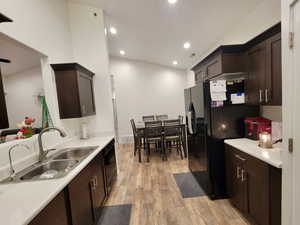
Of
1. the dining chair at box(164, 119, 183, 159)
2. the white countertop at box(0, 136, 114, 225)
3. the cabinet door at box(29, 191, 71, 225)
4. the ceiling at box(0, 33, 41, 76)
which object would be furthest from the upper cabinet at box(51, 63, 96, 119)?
the dining chair at box(164, 119, 183, 159)

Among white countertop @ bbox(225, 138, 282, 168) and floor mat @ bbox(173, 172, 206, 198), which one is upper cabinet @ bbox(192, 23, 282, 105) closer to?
white countertop @ bbox(225, 138, 282, 168)

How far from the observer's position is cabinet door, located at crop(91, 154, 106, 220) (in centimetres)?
179

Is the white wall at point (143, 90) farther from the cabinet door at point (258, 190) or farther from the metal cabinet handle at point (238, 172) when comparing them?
the cabinet door at point (258, 190)

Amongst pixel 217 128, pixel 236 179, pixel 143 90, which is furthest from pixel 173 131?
pixel 143 90

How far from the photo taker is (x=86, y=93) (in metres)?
2.63

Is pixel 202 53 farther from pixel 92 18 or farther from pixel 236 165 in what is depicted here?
pixel 236 165

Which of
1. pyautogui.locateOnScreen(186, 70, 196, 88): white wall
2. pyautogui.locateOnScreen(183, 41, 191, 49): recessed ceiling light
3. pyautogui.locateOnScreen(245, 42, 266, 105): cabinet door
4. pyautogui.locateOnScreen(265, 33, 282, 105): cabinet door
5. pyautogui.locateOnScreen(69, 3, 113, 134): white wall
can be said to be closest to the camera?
pyautogui.locateOnScreen(265, 33, 282, 105): cabinet door

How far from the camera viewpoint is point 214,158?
216 centimetres

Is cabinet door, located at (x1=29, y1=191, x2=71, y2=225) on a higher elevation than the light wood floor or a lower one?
higher

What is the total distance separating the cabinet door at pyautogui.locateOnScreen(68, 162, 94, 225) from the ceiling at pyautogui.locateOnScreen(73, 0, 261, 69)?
8.94 feet

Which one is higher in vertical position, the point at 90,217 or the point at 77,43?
the point at 77,43

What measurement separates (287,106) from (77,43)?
3378 mm

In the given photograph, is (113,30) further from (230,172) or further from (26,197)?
(230,172)

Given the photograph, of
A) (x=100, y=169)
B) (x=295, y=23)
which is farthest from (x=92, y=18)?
(x=295, y=23)
